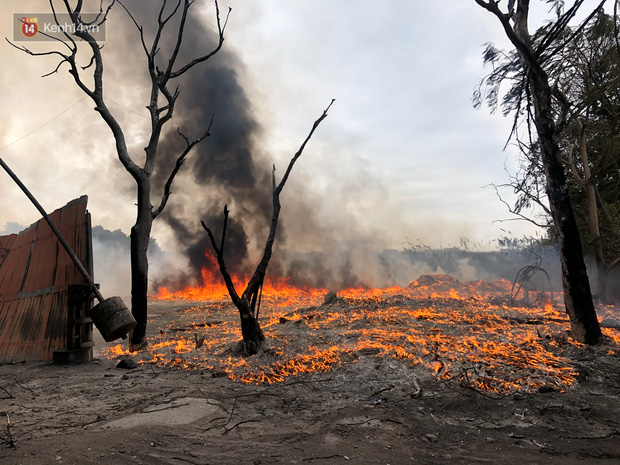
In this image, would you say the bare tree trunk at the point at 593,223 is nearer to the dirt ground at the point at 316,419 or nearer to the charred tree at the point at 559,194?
the charred tree at the point at 559,194

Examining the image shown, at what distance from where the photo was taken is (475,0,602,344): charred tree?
6.77m

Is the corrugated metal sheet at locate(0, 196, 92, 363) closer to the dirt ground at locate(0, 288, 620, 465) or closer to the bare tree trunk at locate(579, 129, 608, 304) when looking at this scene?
the dirt ground at locate(0, 288, 620, 465)

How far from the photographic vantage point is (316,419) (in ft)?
14.9

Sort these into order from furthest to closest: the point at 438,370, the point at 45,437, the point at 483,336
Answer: the point at 483,336
the point at 438,370
the point at 45,437

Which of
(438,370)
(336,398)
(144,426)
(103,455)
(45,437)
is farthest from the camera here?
(438,370)

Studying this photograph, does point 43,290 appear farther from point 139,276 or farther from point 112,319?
point 112,319

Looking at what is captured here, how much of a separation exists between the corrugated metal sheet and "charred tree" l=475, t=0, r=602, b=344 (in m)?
10.9

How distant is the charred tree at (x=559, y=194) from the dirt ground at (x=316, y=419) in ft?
1.95

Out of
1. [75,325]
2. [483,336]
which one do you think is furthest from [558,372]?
[75,325]

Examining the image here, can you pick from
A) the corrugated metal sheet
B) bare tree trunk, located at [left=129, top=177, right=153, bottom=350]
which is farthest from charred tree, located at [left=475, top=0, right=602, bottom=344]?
the corrugated metal sheet

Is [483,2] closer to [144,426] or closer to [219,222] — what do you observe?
[144,426]

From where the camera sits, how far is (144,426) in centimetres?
383

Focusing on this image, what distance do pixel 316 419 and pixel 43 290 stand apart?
781cm

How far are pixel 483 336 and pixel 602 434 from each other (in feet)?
15.1
